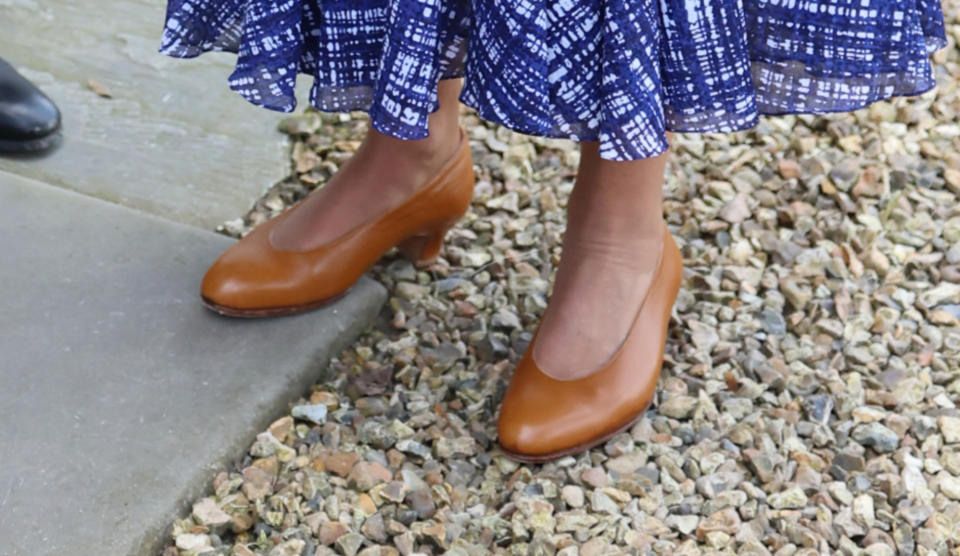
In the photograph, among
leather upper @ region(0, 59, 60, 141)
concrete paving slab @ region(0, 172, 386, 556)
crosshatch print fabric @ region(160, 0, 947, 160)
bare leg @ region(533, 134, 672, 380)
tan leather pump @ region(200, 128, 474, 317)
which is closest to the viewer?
crosshatch print fabric @ region(160, 0, 947, 160)

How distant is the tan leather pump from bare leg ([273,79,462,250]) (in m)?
0.01

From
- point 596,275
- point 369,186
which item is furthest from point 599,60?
point 369,186

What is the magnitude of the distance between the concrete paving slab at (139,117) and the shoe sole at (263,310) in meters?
0.27

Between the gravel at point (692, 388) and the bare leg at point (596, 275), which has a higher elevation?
the bare leg at point (596, 275)

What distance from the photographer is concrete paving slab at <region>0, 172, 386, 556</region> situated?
1.14 metres

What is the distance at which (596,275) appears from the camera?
1.27 m

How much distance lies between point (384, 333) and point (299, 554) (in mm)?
390

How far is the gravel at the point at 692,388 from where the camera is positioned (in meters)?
1.19

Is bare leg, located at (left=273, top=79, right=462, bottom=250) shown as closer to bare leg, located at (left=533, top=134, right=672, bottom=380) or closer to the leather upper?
bare leg, located at (left=533, top=134, right=672, bottom=380)

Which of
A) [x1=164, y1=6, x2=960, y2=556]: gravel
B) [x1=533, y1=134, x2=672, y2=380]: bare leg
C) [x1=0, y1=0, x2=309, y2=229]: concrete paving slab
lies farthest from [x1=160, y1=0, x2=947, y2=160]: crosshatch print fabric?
[x1=0, y1=0, x2=309, y2=229]: concrete paving slab

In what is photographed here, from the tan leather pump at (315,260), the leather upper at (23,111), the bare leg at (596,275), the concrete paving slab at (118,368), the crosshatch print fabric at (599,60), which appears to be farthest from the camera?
the leather upper at (23,111)

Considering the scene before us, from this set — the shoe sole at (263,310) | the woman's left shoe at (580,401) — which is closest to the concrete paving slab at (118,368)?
the shoe sole at (263,310)

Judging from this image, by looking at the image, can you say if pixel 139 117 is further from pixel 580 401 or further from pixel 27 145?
pixel 580 401

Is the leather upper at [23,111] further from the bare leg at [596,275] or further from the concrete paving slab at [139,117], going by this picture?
the bare leg at [596,275]
